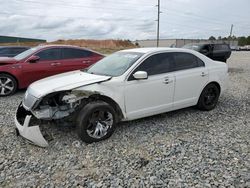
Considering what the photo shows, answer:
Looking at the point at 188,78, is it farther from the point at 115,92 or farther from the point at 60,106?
the point at 60,106

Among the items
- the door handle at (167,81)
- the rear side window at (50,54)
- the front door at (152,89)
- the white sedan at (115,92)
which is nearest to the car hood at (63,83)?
the white sedan at (115,92)

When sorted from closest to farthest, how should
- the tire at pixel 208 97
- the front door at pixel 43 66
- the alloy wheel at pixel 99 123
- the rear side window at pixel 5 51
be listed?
the alloy wheel at pixel 99 123
the tire at pixel 208 97
the front door at pixel 43 66
the rear side window at pixel 5 51

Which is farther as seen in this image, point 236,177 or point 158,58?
point 158,58

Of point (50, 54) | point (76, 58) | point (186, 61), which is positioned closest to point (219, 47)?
point (76, 58)

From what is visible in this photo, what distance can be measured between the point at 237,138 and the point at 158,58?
78.7 inches

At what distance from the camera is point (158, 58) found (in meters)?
4.69

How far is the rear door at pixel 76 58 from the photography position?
25.7 feet

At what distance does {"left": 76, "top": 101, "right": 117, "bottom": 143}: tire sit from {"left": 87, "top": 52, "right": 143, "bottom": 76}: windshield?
2.37ft

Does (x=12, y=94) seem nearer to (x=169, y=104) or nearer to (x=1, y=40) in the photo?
(x=169, y=104)

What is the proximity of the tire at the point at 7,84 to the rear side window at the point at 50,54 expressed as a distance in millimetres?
1083

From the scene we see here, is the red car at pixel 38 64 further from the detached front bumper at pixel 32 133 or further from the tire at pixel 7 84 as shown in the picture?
the detached front bumper at pixel 32 133

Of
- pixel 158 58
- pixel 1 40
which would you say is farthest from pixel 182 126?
pixel 1 40

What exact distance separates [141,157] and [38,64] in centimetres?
514

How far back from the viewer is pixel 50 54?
301 inches
